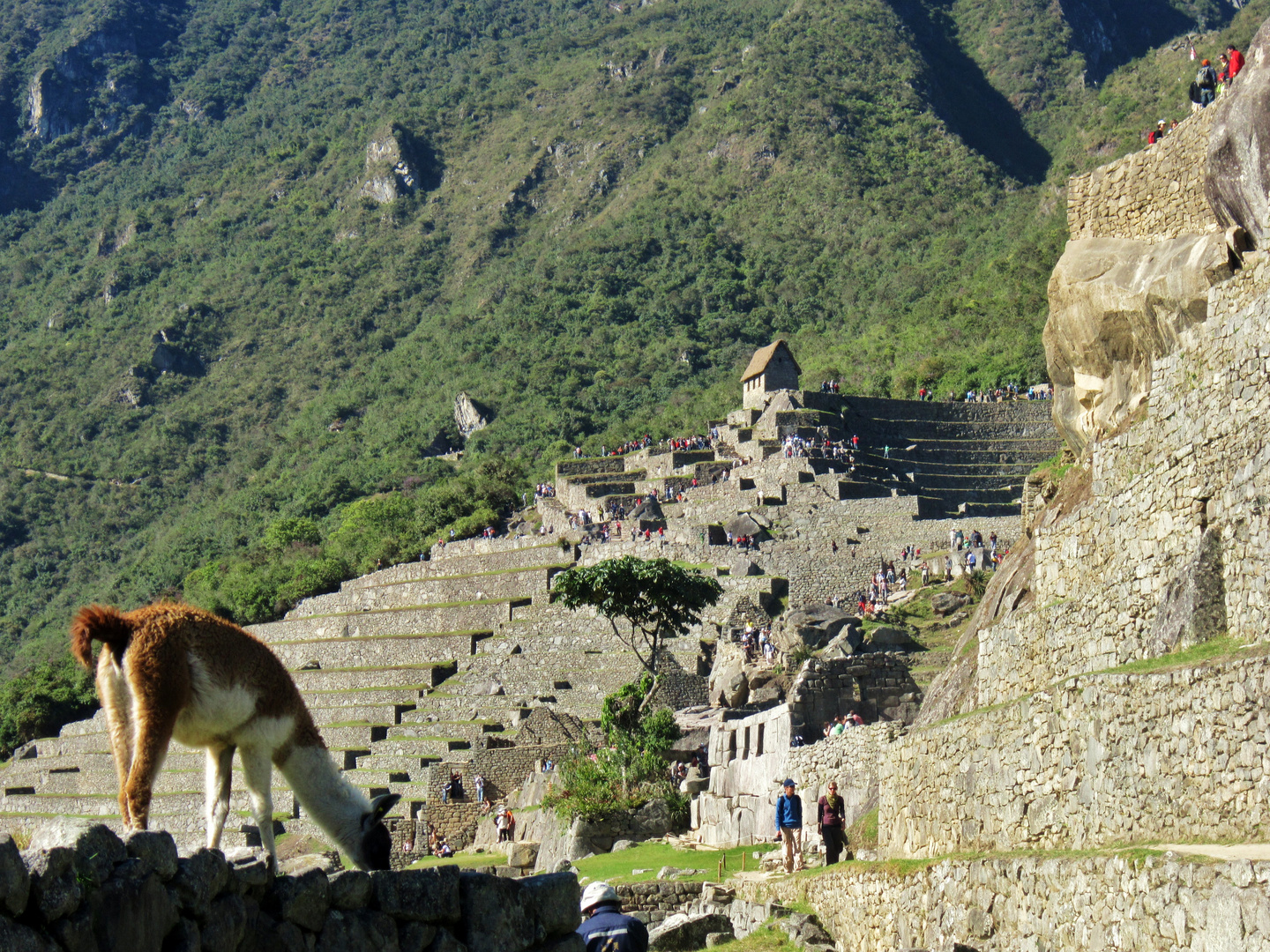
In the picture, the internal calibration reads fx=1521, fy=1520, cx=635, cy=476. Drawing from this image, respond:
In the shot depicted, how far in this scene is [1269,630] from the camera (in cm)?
988

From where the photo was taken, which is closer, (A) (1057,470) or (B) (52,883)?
(B) (52,883)

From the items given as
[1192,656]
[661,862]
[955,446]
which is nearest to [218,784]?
[1192,656]

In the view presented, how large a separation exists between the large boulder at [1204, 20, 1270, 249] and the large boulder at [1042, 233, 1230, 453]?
0.41m

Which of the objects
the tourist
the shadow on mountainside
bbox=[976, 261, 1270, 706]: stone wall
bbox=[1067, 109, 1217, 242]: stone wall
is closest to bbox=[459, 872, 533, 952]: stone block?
bbox=[976, 261, 1270, 706]: stone wall

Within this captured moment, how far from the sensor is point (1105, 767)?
10227 millimetres

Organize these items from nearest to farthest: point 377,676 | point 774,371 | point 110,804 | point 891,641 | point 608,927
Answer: point 608,927
point 891,641
point 110,804
point 377,676
point 774,371

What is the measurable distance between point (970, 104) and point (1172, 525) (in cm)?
15796

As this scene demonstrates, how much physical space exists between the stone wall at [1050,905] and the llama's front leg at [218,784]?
16.2 ft

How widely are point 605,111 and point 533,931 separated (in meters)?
172

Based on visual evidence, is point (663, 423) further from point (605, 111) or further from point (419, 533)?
point (605, 111)

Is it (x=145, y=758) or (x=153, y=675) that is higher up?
(x=153, y=675)

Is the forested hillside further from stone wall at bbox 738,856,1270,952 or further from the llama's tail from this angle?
the llama's tail

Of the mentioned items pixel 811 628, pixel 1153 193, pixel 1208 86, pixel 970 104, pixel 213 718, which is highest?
pixel 970 104

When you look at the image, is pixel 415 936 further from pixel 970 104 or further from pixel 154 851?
pixel 970 104
